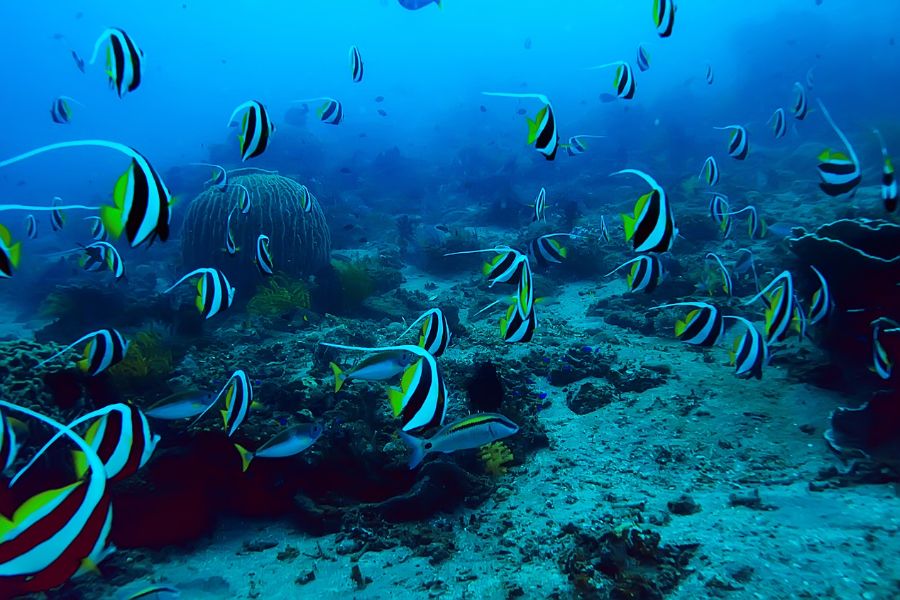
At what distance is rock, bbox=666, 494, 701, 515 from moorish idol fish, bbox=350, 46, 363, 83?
21.9 feet

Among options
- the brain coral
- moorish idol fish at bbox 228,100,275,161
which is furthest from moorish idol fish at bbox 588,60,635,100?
the brain coral

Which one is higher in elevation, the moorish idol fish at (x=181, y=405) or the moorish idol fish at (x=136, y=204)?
the moorish idol fish at (x=136, y=204)

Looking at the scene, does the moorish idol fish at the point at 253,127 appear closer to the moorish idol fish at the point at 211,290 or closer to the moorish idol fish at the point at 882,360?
the moorish idol fish at the point at 211,290

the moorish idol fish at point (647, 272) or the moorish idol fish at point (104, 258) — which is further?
the moorish idol fish at point (104, 258)

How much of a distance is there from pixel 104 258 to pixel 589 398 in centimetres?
714

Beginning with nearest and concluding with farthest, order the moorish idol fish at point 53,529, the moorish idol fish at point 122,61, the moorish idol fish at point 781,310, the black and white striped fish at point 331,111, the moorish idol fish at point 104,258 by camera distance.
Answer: the moorish idol fish at point 53,529
the moorish idol fish at point 122,61
the moorish idol fish at point 781,310
the moorish idol fish at point 104,258
the black and white striped fish at point 331,111

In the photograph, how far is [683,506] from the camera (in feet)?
12.4

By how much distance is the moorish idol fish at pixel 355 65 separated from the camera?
22.5ft

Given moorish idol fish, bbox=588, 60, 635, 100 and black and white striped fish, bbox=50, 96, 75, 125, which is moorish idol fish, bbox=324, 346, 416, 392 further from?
black and white striped fish, bbox=50, 96, 75, 125

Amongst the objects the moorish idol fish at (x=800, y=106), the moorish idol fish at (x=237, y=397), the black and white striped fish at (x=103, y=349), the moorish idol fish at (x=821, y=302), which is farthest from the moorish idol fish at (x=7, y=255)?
the moorish idol fish at (x=800, y=106)

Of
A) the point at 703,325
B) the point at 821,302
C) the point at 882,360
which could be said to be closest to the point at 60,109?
the point at 703,325

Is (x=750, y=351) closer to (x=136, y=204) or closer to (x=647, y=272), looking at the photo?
(x=647, y=272)

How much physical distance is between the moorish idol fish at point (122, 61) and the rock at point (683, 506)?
17.3ft

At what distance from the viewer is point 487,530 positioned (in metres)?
3.94
